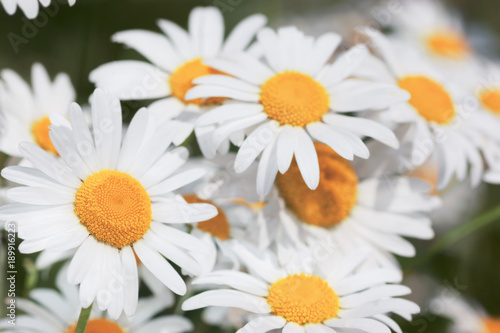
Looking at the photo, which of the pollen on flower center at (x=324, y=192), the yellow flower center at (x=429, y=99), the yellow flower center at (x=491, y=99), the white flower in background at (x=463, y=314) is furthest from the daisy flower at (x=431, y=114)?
the white flower in background at (x=463, y=314)

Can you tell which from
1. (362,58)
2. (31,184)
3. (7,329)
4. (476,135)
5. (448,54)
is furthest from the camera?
(448,54)

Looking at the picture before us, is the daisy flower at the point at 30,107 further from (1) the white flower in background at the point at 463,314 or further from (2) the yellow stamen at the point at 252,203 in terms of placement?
(1) the white flower in background at the point at 463,314

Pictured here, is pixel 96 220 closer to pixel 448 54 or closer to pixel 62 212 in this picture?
pixel 62 212

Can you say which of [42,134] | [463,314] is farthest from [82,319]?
[463,314]

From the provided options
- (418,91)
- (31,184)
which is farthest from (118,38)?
(418,91)

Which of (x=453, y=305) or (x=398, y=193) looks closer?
(x=398, y=193)

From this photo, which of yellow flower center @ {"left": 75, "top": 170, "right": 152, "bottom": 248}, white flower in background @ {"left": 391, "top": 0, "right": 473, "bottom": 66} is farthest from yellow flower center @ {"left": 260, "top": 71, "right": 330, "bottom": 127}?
white flower in background @ {"left": 391, "top": 0, "right": 473, "bottom": 66}
